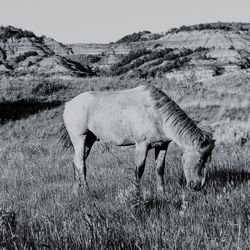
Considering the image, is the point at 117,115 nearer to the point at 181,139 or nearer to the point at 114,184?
the point at 114,184

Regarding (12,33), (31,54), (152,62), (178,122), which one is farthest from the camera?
(12,33)

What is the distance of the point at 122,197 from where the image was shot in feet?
17.6

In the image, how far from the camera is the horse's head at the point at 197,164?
19.9 ft

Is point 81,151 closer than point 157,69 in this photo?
Yes

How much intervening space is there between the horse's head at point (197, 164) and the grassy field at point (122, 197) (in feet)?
0.53

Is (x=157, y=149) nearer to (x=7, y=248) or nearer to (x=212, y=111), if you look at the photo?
(x=7, y=248)

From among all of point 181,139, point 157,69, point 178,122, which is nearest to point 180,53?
point 157,69

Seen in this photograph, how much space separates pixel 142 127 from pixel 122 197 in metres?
1.87

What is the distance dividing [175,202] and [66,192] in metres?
2.33

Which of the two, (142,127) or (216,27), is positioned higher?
(216,27)

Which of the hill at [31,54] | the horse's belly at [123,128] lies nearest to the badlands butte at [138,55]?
the hill at [31,54]

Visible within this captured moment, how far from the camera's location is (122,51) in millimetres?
101688

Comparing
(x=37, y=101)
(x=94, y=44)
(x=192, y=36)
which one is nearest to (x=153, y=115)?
(x=37, y=101)

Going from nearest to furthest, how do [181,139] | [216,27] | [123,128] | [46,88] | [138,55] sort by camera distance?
[181,139]
[123,128]
[46,88]
[138,55]
[216,27]
